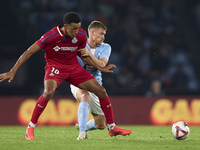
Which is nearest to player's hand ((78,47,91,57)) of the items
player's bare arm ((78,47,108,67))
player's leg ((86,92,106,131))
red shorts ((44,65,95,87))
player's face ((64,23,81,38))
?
player's bare arm ((78,47,108,67))

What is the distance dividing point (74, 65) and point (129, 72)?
7.29 metres

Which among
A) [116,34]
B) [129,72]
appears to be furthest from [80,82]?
[116,34]

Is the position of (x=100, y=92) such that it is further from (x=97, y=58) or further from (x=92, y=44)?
(x=92, y=44)

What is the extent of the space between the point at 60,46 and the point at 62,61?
226 millimetres

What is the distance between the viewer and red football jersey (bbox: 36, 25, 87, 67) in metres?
5.36

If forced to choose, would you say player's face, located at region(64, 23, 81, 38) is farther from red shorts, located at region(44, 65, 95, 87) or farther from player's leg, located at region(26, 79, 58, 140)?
player's leg, located at region(26, 79, 58, 140)

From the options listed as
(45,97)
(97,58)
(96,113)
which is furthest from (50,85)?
(96,113)

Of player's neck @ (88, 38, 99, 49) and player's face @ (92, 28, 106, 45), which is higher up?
player's face @ (92, 28, 106, 45)

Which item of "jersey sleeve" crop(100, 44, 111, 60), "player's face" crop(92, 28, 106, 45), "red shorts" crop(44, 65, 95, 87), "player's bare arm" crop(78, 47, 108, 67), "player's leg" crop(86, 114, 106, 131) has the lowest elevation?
"player's leg" crop(86, 114, 106, 131)

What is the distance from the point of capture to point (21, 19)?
41.8ft

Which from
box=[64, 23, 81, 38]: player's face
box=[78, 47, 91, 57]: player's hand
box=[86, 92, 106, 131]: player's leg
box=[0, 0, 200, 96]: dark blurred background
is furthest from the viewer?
box=[0, 0, 200, 96]: dark blurred background

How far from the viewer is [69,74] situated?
557 centimetres

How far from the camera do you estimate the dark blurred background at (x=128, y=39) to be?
37.6 feet

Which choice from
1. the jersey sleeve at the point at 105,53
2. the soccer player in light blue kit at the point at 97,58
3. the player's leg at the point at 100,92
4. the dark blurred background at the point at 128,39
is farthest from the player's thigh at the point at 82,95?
the dark blurred background at the point at 128,39
